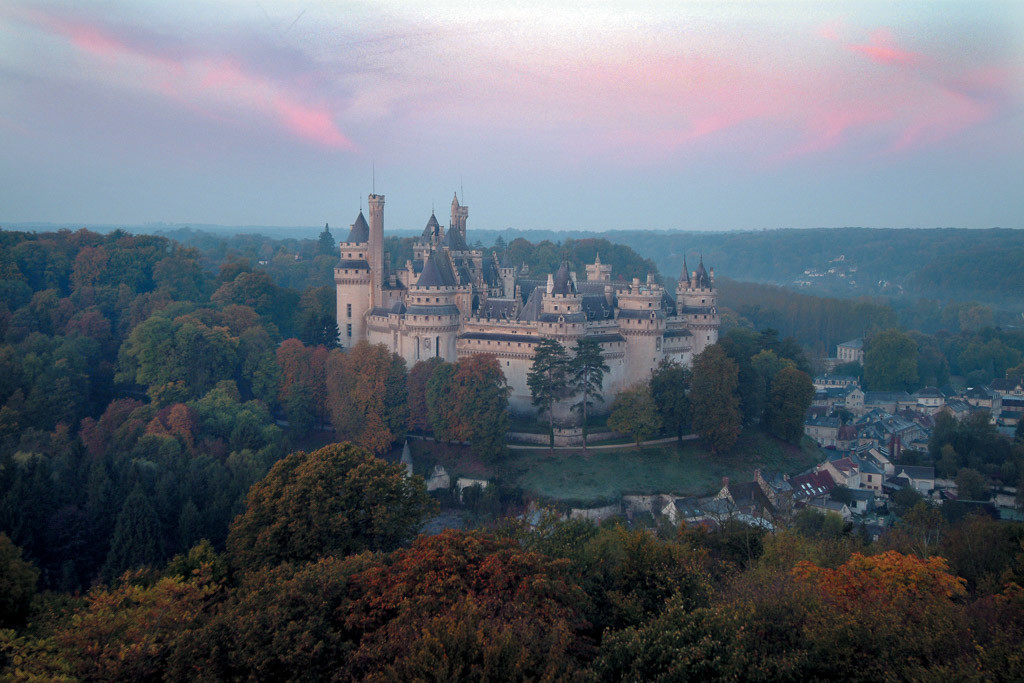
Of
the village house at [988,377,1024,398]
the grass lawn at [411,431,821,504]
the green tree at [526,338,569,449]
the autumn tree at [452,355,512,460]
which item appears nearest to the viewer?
the grass lawn at [411,431,821,504]

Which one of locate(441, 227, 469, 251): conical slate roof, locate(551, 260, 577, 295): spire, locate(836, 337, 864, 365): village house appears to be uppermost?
locate(441, 227, 469, 251): conical slate roof

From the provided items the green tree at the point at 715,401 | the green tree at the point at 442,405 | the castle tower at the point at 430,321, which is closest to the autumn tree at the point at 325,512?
the green tree at the point at 442,405

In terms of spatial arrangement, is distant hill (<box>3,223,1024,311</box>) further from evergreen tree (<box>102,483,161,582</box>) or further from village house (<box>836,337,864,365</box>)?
evergreen tree (<box>102,483,161,582</box>)

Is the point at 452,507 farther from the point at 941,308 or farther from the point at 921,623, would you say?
the point at 941,308

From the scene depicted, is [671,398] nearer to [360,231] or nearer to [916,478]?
[916,478]

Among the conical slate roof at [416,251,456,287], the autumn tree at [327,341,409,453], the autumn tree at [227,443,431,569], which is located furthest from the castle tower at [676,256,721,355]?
the autumn tree at [227,443,431,569]

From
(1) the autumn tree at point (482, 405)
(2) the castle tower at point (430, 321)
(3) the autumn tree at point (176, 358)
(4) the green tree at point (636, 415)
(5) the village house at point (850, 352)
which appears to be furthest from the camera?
(5) the village house at point (850, 352)

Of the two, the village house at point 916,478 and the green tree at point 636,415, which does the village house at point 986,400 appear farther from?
the green tree at point 636,415
